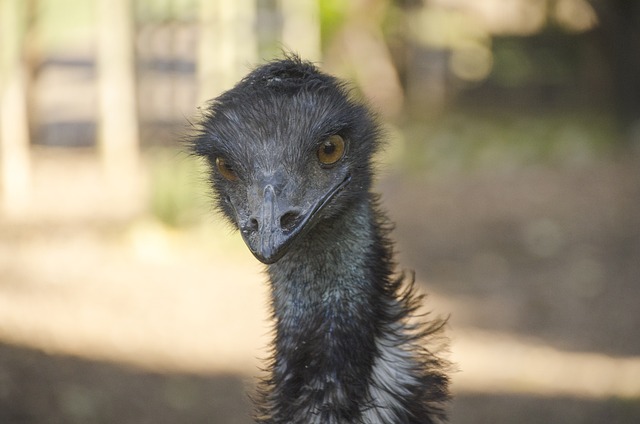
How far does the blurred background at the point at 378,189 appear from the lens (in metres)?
5.15

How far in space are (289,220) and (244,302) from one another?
4288mm

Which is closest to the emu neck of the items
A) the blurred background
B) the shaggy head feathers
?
the shaggy head feathers

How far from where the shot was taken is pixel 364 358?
88.1 inches

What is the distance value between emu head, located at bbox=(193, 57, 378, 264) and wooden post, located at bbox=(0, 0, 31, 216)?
18.5ft

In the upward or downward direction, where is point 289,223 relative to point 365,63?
downward

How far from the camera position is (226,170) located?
2303 mm

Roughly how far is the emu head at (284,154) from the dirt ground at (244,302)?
1108 mm

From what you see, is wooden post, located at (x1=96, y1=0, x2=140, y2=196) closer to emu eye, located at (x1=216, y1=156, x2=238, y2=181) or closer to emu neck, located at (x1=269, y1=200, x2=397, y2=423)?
emu eye, located at (x1=216, y1=156, x2=238, y2=181)

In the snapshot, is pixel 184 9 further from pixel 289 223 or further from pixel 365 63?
pixel 289 223

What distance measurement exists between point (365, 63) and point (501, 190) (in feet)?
13.9

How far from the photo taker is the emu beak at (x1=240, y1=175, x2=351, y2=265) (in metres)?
2.03

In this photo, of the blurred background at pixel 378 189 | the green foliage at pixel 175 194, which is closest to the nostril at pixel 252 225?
the blurred background at pixel 378 189

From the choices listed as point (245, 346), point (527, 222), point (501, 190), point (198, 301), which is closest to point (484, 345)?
point (245, 346)

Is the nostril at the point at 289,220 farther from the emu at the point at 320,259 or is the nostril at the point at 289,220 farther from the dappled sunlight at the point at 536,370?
the dappled sunlight at the point at 536,370
